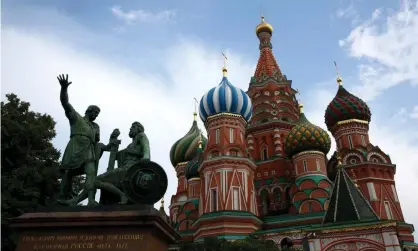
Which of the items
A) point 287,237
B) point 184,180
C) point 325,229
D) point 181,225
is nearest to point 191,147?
point 184,180

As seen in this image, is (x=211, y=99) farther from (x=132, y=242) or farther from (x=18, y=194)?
(x=132, y=242)

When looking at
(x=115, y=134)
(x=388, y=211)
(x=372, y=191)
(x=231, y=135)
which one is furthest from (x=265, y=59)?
(x=115, y=134)

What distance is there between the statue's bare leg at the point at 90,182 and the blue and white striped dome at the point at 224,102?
22.1 metres

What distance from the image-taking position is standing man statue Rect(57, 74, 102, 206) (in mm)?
8000

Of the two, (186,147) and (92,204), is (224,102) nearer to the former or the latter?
(186,147)

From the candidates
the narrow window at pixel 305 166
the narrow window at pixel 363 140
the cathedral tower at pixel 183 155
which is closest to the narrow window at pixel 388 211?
the narrow window at pixel 363 140

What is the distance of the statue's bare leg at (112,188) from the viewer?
7.63 meters

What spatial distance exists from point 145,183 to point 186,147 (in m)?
34.5

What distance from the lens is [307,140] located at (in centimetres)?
3014

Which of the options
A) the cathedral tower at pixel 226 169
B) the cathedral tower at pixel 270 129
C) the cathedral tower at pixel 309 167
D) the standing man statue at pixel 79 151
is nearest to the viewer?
the standing man statue at pixel 79 151

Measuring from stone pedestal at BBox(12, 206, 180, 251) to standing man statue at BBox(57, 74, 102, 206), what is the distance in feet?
2.76

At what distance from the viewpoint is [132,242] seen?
268 inches

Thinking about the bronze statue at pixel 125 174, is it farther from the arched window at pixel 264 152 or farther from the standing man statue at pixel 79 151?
the arched window at pixel 264 152

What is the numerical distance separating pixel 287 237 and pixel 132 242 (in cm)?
2005
